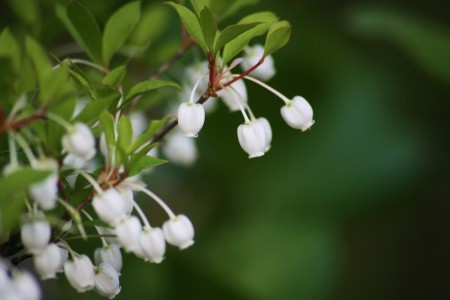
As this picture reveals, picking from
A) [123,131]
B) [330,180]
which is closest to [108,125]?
[123,131]

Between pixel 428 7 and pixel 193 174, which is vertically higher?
pixel 428 7

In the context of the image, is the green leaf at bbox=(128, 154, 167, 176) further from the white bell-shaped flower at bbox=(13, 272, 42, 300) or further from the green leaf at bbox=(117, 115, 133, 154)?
the white bell-shaped flower at bbox=(13, 272, 42, 300)

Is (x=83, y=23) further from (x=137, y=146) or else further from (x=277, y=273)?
(x=277, y=273)

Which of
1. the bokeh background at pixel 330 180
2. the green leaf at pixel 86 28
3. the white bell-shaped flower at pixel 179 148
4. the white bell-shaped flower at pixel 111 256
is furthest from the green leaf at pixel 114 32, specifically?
the bokeh background at pixel 330 180

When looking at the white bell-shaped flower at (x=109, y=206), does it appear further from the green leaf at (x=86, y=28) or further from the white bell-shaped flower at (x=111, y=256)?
the green leaf at (x=86, y=28)

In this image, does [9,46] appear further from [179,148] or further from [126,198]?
[179,148]

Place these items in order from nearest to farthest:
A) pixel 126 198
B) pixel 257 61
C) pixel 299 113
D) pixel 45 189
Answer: pixel 45 189 → pixel 126 198 → pixel 299 113 → pixel 257 61

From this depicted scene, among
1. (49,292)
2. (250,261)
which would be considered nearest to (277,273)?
(250,261)
